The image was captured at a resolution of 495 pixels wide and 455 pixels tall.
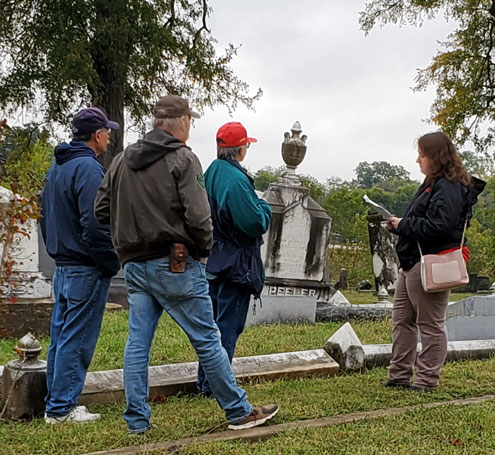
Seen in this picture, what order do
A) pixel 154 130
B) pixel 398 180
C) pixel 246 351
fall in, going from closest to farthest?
1. pixel 154 130
2. pixel 246 351
3. pixel 398 180

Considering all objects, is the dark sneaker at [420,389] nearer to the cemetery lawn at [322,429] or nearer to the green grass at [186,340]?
the cemetery lawn at [322,429]

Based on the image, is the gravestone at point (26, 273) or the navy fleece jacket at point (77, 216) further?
the gravestone at point (26, 273)

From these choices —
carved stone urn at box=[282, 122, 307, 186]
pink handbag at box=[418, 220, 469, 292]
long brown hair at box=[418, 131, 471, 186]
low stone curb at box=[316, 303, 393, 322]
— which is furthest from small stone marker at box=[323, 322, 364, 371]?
carved stone urn at box=[282, 122, 307, 186]

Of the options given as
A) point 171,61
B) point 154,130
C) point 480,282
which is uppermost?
point 171,61

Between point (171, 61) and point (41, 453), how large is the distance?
15.3 meters

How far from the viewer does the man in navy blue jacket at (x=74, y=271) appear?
3.71m

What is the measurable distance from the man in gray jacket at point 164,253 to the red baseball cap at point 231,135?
31.1 inches

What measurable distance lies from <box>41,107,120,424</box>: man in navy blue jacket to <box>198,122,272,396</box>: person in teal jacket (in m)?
0.73

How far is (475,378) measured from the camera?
16.4 feet

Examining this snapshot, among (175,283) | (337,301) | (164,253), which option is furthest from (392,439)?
(337,301)

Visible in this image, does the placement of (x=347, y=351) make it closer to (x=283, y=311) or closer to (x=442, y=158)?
(x=442, y=158)

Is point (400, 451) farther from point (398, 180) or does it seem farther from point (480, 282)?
point (398, 180)

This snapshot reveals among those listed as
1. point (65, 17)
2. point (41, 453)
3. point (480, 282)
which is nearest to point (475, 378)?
point (41, 453)

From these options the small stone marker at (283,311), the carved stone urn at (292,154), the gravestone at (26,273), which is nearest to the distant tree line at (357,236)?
the carved stone urn at (292,154)
